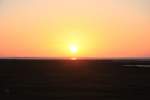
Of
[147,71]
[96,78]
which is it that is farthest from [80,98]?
[147,71]

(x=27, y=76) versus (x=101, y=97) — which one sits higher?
(x=27, y=76)

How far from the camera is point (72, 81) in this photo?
13.2 metres

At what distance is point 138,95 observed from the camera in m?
11.6

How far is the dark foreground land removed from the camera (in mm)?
11719

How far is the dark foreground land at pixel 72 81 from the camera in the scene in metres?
11.7

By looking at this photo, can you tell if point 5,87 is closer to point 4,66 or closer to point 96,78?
point 4,66

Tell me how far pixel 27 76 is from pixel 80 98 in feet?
9.98

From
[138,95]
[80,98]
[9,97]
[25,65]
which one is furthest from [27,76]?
[138,95]

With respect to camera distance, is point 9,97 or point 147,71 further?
point 147,71

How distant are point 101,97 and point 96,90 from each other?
2.16 feet

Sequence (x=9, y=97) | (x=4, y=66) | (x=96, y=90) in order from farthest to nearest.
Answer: (x=4, y=66), (x=96, y=90), (x=9, y=97)

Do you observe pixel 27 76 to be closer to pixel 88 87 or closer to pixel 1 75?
pixel 1 75

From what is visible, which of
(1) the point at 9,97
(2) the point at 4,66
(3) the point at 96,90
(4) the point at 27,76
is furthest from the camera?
(2) the point at 4,66

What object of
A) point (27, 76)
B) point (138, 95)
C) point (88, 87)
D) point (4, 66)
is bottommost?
point (138, 95)
